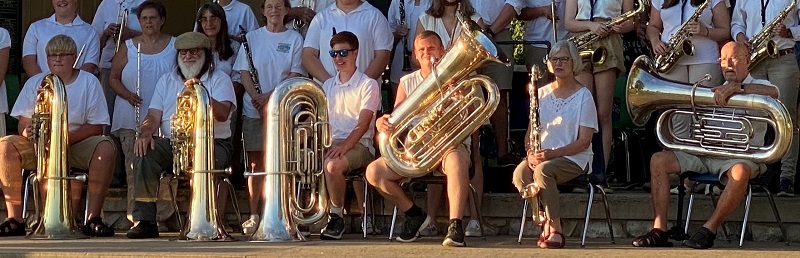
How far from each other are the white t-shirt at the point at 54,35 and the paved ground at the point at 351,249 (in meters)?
1.99

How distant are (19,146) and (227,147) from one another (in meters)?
1.44

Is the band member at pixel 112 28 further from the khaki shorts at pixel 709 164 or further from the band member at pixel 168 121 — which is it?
the khaki shorts at pixel 709 164

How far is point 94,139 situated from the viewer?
39.1ft

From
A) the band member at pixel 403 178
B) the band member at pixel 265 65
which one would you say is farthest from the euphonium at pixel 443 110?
the band member at pixel 265 65

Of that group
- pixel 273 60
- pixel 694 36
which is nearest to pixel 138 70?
pixel 273 60

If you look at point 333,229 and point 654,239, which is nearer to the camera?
point 654,239

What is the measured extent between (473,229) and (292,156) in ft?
4.50

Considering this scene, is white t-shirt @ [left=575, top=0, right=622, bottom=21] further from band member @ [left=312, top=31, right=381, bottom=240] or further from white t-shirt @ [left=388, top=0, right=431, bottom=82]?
band member @ [left=312, top=31, right=381, bottom=240]

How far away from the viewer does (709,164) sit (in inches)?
420

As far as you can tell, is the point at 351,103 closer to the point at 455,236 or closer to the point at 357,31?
the point at 357,31

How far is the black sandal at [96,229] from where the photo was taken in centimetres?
1173

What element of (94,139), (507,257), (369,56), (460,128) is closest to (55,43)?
(94,139)

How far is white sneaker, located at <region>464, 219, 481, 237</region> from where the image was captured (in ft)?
37.8

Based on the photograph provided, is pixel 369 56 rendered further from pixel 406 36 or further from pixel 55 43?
pixel 55 43
